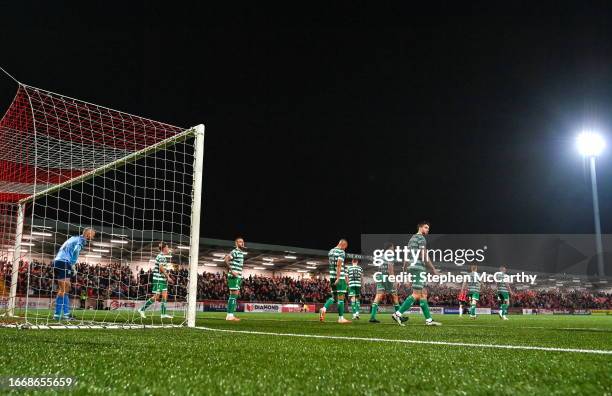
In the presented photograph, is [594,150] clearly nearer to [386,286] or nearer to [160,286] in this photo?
[386,286]

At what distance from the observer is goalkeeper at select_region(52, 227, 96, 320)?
8.63 m

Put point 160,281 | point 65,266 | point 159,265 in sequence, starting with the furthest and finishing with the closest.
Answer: point 160,281 → point 159,265 → point 65,266

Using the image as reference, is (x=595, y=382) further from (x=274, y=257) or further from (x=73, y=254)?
(x=274, y=257)

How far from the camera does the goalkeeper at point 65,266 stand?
863cm

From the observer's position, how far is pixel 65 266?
865 cm

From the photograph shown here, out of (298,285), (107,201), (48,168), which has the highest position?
(48,168)

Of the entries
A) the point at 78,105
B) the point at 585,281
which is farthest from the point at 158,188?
the point at 585,281

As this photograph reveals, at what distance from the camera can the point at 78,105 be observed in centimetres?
736

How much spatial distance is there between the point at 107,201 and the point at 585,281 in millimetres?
59255

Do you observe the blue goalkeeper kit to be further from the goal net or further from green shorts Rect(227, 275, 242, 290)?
green shorts Rect(227, 275, 242, 290)

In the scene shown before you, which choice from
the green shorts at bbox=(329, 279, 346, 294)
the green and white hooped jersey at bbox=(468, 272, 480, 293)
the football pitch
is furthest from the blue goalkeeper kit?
the green and white hooped jersey at bbox=(468, 272, 480, 293)

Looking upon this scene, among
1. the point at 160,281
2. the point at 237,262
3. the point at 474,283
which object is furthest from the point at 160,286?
the point at 474,283

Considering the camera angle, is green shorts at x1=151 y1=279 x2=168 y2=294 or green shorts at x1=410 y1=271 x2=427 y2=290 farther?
green shorts at x1=151 y1=279 x2=168 y2=294

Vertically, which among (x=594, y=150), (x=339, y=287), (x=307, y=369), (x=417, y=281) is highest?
(x=594, y=150)
